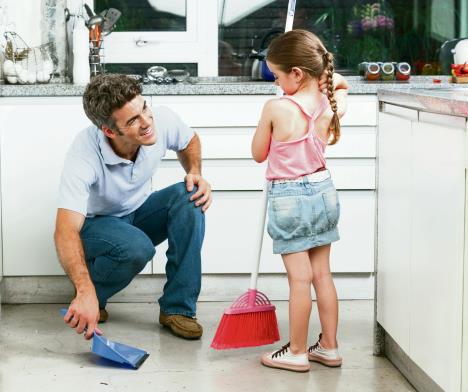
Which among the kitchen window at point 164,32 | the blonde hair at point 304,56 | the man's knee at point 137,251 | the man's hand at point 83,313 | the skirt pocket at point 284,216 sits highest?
the kitchen window at point 164,32

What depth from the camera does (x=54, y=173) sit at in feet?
12.3

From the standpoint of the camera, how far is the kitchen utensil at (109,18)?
163 inches

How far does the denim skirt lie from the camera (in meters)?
2.82

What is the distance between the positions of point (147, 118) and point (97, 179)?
31cm

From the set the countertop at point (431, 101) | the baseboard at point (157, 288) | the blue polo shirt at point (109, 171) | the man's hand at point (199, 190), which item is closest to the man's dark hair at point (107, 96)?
the blue polo shirt at point (109, 171)

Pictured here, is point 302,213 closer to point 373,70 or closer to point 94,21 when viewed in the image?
point 373,70

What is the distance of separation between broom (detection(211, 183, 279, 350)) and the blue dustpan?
0.24 m

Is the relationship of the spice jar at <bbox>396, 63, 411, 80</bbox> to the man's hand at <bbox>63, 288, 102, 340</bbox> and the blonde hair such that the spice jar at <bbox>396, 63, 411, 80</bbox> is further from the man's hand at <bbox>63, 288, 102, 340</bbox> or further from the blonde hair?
the man's hand at <bbox>63, 288, 102, 340</bbox>

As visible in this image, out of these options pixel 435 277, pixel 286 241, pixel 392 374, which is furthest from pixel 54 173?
pixel 435 277

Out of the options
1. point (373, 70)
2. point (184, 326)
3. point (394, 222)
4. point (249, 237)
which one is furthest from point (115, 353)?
point (373, 70)

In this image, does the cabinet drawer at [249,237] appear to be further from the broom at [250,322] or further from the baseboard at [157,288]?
the broom at [250,322]

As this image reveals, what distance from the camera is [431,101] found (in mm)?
2377

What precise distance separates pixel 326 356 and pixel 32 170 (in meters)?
1.46

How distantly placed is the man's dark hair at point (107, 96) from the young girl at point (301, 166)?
0.43 meters
